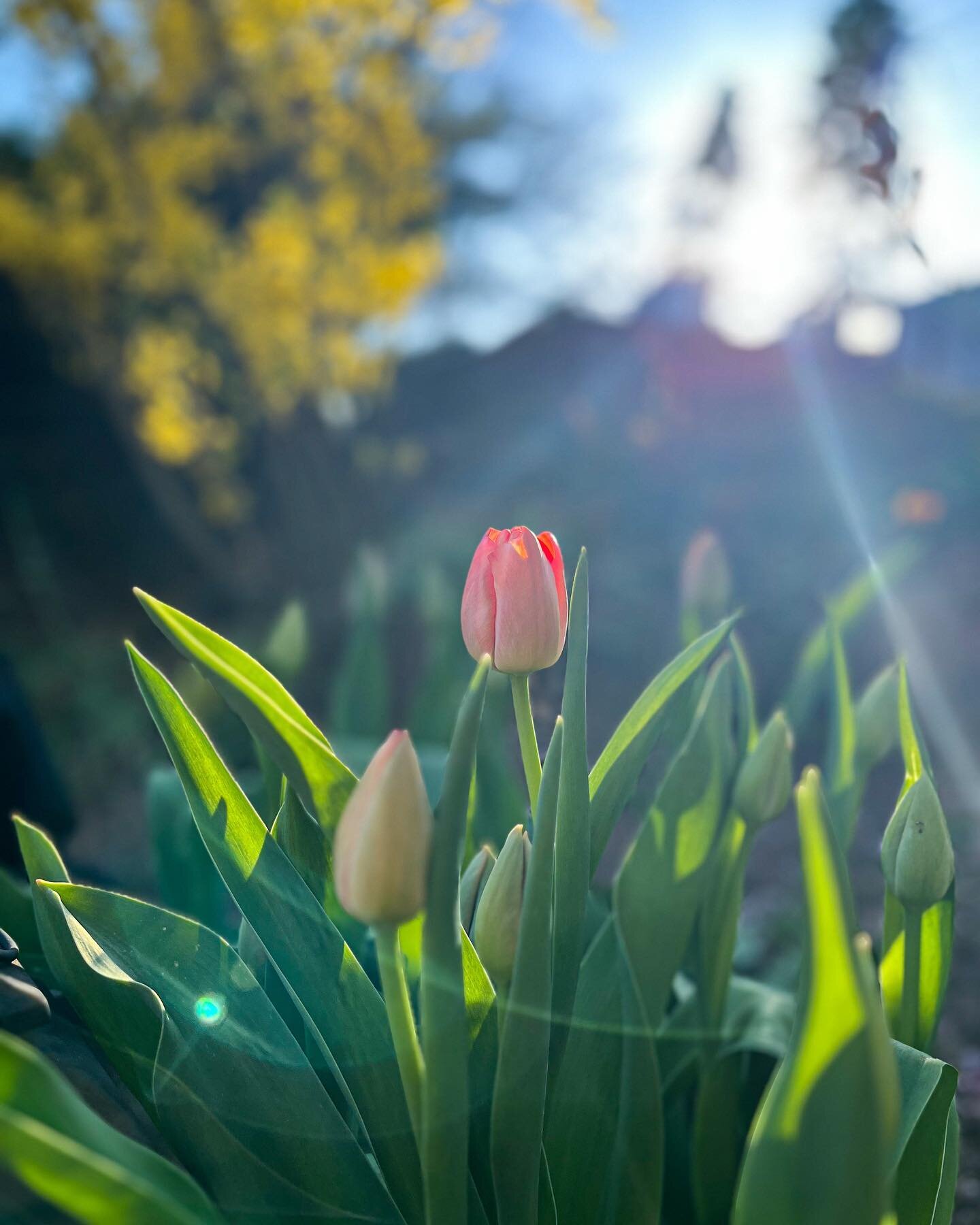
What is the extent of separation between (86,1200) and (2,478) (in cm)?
658

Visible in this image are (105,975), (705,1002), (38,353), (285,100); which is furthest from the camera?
(38,353)

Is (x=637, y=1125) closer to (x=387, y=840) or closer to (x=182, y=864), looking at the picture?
(x=387, y=840)

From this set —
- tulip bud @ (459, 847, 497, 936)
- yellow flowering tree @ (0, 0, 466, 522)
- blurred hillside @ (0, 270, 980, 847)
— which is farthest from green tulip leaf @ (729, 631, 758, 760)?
yellow flowering tree @ (0, 0, 466, 522)

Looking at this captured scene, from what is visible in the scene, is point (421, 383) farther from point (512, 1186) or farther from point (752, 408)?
point (512, 1186)

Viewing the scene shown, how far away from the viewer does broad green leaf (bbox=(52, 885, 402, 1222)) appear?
55 centimetres

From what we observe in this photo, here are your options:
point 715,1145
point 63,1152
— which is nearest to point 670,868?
A: point 715,1145

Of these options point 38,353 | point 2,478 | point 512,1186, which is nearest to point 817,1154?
point 512,1186

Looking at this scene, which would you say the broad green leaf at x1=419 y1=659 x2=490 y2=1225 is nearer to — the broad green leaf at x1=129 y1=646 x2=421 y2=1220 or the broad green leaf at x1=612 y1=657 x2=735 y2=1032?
the broad green leaf at x1=129 y1=646 x2=421 y2=1220

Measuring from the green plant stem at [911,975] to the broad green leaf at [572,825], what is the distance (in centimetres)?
25

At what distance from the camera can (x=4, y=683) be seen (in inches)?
56.1

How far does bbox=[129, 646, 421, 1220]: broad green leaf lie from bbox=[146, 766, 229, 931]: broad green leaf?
490 mm

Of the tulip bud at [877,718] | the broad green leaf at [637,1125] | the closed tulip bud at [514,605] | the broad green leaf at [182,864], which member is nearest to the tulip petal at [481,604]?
the closed tulip bud at [514,605]

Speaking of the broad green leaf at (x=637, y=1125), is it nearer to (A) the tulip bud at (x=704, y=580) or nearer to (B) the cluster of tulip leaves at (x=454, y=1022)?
(B) the cluster of tulip leaves at (x=454, y=1022)

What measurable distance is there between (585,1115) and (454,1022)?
0.25 m
